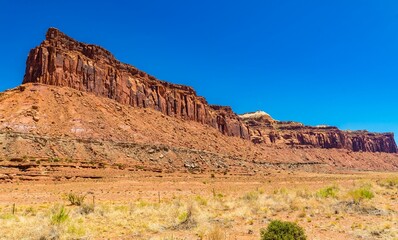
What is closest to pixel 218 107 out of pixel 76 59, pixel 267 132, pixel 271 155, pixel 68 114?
pixel 271 155

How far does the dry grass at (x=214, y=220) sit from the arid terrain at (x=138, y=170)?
79mm

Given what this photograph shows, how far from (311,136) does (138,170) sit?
413ft

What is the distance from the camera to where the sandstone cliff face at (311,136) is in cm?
15512

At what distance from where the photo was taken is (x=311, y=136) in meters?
162

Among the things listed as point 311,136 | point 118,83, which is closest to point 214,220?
point 118,83

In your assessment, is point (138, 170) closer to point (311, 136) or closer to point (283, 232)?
point (283, 232)

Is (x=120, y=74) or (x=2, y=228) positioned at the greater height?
(x=120, y=74)

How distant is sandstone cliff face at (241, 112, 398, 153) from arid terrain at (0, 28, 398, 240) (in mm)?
14417

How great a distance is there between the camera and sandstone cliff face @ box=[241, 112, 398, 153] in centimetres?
15512

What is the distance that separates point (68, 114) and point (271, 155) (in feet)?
253

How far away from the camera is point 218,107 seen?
130000mm

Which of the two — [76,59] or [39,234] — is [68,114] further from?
[39,234]

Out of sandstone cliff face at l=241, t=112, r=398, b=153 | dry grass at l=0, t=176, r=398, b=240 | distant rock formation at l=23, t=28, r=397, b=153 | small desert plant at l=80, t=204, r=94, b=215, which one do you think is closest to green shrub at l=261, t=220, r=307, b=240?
dry grass at l=0, t=176, r=398, b=240

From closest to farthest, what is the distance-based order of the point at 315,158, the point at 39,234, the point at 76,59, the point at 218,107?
the point at 39,234, the point at 76,59, the point at 218,107, the point at 315,158
